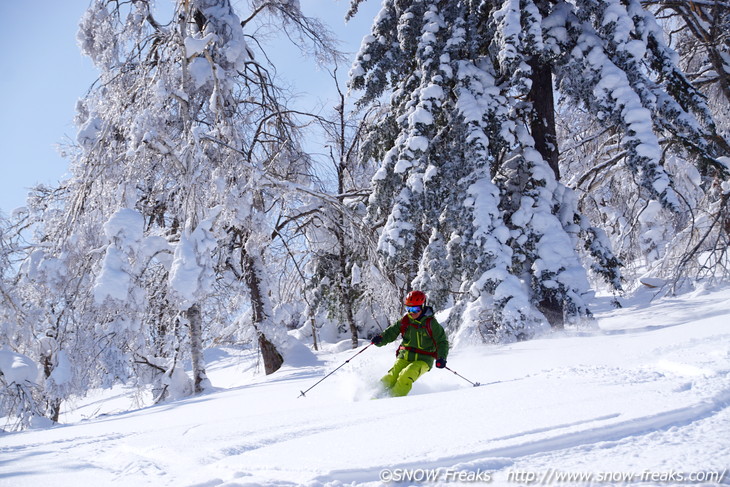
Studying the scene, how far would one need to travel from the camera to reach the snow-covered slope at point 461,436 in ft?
8.16

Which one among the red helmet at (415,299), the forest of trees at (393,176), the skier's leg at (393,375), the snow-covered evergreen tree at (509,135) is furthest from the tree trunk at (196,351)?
the skier's leg at (393,375)

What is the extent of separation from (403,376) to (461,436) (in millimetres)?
2365

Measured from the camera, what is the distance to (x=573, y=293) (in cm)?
741

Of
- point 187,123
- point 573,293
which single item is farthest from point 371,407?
point 187,123

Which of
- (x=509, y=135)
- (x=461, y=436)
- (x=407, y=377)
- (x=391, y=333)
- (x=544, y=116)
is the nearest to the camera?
(x=461, y=436)

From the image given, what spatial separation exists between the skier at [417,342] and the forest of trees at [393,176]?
5.28 ft

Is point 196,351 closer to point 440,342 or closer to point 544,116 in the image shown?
point 440,342

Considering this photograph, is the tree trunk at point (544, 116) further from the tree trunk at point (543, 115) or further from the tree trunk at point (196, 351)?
the tree trunk at point (196, 351)

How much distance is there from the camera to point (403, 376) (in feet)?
17.2

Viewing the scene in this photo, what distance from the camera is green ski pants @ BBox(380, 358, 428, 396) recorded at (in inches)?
202

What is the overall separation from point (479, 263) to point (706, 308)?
396cm

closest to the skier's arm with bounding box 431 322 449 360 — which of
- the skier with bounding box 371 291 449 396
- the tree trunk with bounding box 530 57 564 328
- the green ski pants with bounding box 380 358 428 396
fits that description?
the skier with bounding box 371 291 449 396

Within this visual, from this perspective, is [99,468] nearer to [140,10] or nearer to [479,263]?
[479,263]

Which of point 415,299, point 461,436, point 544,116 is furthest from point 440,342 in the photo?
point 544,116
